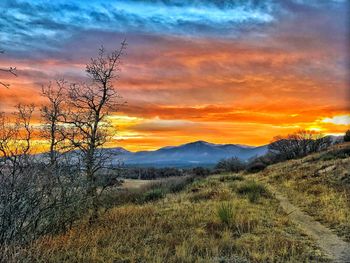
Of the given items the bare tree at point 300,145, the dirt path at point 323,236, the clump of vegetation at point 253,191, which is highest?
the bare tree at point 300,145

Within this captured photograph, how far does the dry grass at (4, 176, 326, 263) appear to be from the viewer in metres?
9.76

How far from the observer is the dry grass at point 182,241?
976 centimetres

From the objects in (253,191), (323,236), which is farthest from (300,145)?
(323,236)

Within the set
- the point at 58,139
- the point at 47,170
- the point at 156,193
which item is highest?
the point at 58,139

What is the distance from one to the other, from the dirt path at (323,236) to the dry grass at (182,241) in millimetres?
393

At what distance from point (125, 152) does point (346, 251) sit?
8.95m

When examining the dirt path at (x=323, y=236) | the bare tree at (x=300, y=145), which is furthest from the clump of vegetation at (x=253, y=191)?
the bare tree at (x=300, y=145)

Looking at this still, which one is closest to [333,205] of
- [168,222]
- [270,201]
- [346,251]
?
[270,201]

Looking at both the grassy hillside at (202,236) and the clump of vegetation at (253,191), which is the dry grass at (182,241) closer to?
the grassy hillside at (202,236)

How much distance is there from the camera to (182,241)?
11.3 m

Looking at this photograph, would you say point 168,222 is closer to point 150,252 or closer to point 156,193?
point 150,252

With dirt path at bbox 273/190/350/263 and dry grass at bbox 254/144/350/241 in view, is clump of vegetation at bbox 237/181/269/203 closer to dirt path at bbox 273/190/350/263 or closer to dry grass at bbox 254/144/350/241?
dry grass at bbox 254/144/350/241

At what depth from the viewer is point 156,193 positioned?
30297 millimetres

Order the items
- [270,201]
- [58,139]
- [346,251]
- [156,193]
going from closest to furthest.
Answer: [346,251] → [58,139] → [270,201] → [156,193]
